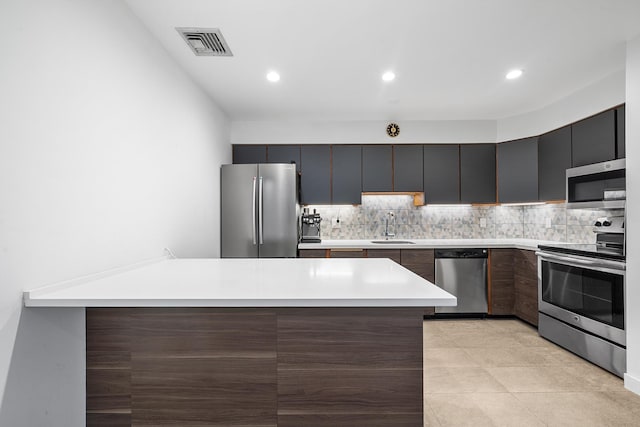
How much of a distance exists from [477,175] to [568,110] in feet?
3.80

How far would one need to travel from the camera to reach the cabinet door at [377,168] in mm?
4406

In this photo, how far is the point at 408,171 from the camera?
441cm

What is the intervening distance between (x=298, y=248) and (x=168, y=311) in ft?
8.48

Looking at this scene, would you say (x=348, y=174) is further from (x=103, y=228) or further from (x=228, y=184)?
(x=103, y=228)

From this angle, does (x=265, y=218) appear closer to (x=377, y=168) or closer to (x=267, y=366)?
(x=377, y=168)

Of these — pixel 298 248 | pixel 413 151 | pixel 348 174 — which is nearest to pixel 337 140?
pixel 348 174

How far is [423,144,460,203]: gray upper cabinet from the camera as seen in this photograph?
4.40 metres

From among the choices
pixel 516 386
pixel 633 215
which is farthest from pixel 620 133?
pixel 516 386

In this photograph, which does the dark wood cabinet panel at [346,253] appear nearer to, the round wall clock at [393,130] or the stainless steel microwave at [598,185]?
the round wall clock at [393,130]

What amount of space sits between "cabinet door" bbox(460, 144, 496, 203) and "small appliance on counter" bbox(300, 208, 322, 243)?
185 cm

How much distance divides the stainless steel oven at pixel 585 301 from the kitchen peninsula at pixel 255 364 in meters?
2.10

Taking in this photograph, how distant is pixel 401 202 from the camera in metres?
4.68

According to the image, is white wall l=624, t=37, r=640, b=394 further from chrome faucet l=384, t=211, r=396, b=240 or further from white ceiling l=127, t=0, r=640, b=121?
chrome faucet l=384, t=211, r=396, b=240

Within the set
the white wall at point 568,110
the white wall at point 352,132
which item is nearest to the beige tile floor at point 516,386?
the white wall at point 568,110
